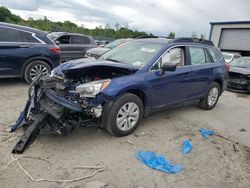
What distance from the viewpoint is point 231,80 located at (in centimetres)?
942

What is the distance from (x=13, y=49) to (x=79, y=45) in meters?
5.22

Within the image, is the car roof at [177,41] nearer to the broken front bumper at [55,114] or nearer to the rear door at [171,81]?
the rear door at [171,81]

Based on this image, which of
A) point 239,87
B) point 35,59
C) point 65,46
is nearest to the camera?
point 35,59

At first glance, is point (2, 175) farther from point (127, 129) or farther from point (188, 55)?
point (188, 55)

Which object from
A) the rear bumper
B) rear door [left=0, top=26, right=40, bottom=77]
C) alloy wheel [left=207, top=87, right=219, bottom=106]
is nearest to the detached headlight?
alloy wheel [left=207, top=87, right=219, bottom=106]

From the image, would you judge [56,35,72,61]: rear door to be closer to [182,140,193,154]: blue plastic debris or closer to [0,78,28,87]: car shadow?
[0,78,28,87]: car shadow

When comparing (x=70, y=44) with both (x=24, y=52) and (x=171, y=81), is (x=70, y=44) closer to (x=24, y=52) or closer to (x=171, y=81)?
(x=24, y=52)

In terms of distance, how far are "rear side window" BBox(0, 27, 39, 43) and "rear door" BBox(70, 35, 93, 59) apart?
4.42 m

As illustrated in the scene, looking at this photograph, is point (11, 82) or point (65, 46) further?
point (65, 46)

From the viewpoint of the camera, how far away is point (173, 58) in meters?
4.91

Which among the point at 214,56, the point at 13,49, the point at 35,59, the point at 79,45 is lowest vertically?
the point at 35,59

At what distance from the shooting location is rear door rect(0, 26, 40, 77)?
21.3ft

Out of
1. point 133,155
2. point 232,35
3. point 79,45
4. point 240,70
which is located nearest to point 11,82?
point 79,45

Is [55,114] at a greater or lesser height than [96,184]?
greater
